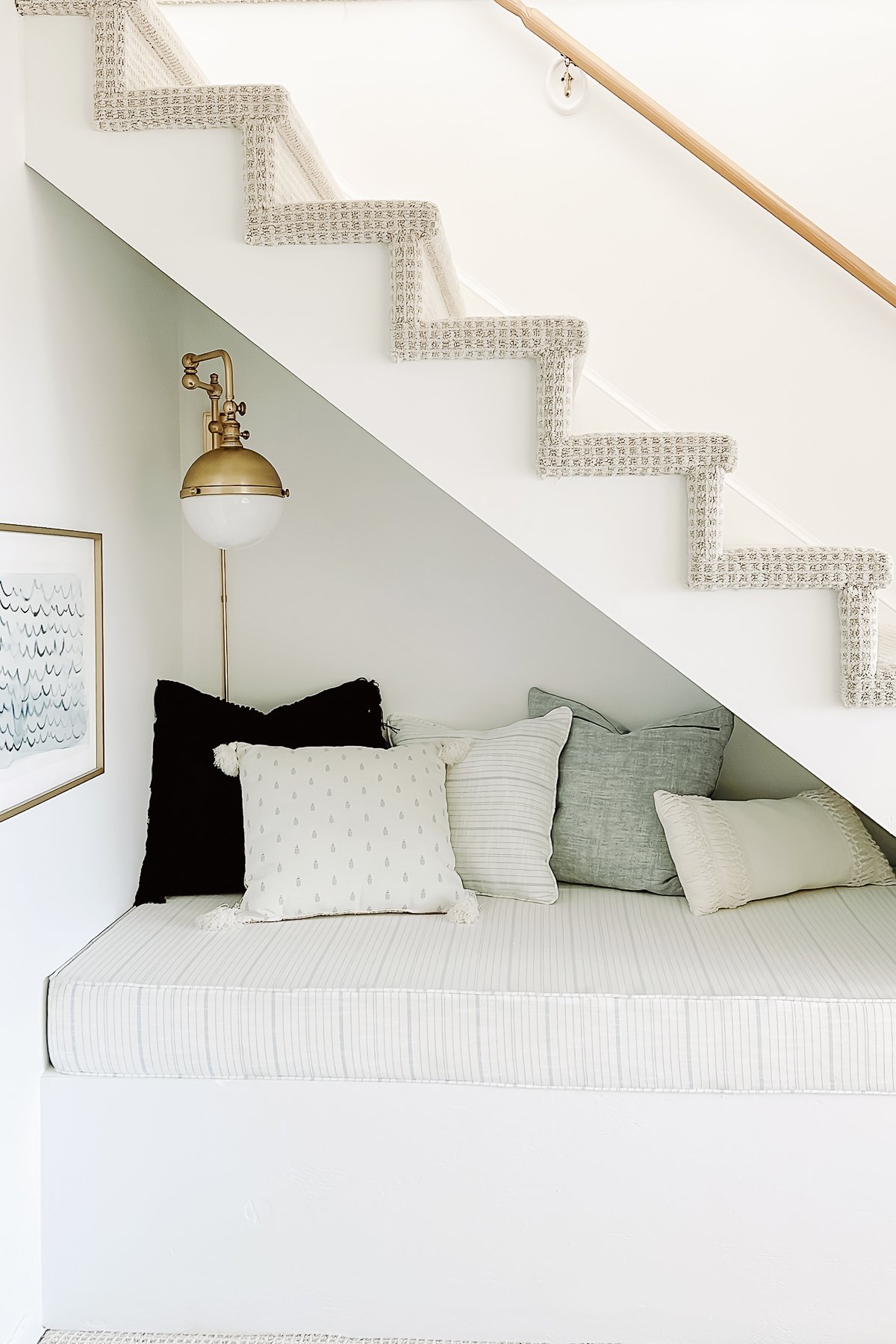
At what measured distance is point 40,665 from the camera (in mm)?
1927

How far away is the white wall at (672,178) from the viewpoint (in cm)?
262

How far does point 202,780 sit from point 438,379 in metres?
1.14

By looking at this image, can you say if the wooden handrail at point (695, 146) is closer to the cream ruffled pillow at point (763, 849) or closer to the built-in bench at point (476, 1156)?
the cream ruffled pillow at point (763, 849)

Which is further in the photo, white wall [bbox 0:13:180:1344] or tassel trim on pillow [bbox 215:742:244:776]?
tassel trim on pillow [bbox 215:742:244:776]

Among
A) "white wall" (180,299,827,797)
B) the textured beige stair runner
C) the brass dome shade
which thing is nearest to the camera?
the textured beige stair runner

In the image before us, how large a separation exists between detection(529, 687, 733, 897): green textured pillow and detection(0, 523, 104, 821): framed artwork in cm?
107

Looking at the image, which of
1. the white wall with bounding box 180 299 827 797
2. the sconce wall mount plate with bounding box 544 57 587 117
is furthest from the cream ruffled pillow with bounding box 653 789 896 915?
the sconce wall mount plate with bounding box 544 57 587 117

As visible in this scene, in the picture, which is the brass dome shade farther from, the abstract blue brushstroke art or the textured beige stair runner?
the textured beige stair runner

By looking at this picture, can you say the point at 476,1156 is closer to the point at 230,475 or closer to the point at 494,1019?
the point at 494,1019

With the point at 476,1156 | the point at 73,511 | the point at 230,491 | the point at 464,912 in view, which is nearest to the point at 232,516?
the point at 230,491

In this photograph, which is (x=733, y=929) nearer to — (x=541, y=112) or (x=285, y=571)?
(x=285, y=571)

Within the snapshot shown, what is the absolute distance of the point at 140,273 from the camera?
8.18 ft

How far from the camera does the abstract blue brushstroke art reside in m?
1.82

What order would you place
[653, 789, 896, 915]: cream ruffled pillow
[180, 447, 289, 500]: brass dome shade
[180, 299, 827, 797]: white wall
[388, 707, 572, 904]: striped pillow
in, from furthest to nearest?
[180, 299, 827, 797]: white wall
[388, 707, 572, 904]: striped pillow
[653, 789, 896, 915]: cream ruffled pillow
[180, 447, 289, 500]: brass dome shade
